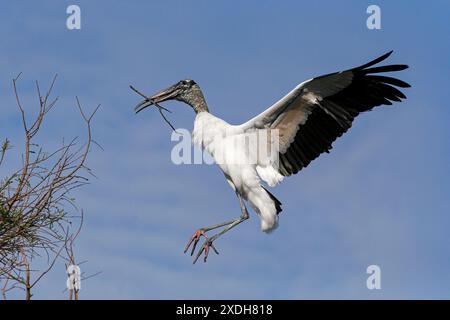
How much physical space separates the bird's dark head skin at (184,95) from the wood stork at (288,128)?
0.05 feet

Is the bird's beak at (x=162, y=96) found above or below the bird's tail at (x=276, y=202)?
above

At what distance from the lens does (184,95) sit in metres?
9.29

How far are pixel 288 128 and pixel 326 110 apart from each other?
0.48 metres

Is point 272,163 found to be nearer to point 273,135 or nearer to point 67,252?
point 273,135

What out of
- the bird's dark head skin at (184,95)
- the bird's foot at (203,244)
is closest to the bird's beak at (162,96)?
the bird's dark head skin at (184,95)

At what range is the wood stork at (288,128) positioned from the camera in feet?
27.7

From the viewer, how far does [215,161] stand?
8438 millimetres

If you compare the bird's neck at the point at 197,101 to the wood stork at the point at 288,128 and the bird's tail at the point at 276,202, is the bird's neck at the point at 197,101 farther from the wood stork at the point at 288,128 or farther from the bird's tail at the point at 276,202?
the bird's tail at the point at 276,202

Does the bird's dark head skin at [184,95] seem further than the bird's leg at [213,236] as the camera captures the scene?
Yes

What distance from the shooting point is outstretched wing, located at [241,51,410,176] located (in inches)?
341

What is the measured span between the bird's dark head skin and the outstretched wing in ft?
3.07

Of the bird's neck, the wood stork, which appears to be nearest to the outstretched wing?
the wood stork

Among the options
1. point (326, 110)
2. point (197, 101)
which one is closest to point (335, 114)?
point (326, 110)

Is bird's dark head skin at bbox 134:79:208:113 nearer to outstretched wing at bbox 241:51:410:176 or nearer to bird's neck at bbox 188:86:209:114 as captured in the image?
bird's neck at bbox 188:86:209:114
